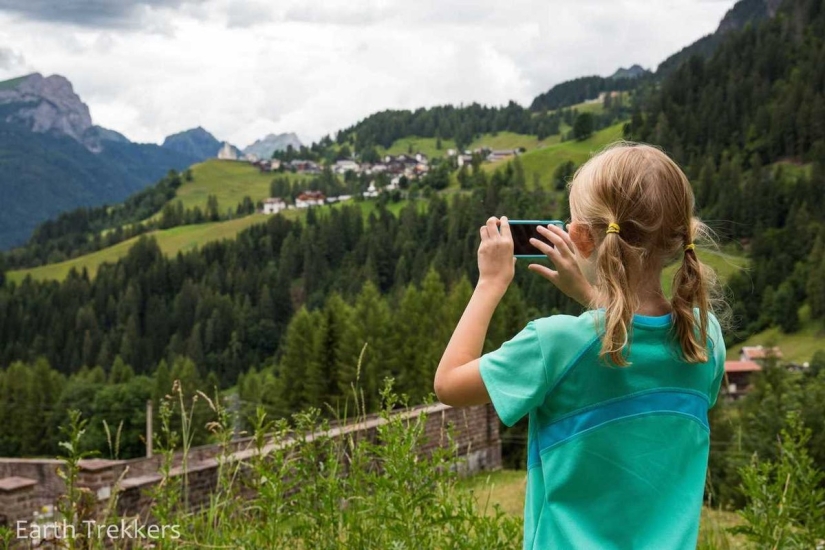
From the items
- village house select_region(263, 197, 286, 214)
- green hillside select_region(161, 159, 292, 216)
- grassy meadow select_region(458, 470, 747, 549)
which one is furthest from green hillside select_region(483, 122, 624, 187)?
grassy meadow select_region(458, 470, 747, 549)

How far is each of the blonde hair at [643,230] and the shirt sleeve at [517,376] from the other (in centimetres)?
17

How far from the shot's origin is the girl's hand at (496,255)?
1808 millimetres

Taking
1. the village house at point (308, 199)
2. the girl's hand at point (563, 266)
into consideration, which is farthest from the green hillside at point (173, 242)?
the girl's hand at point (563, 266)

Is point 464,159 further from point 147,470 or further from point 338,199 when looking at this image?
point 147,470

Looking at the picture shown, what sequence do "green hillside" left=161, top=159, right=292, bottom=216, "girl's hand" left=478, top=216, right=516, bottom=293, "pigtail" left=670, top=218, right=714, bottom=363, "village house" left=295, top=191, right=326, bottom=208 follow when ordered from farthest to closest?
"green hillside" left=161, top=159, right=292, bottom=216 → "village house" left=295, top=191, right=326, bottom=208 → "girl's hand" left=478, top=216, right=516, bottom=293 → "pigtail" left=670, top=218, right=714, bottom=363

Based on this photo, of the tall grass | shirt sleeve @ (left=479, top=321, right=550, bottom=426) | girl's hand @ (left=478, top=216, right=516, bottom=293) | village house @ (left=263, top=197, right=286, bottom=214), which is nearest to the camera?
shirt sleeve @ (left=479, top=321, right=550, bottom=426)

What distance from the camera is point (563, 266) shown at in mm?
1956

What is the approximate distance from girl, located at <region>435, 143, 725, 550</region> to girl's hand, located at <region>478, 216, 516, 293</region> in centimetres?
1

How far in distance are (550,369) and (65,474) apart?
5.88ft

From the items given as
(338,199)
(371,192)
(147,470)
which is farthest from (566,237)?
(338,199)

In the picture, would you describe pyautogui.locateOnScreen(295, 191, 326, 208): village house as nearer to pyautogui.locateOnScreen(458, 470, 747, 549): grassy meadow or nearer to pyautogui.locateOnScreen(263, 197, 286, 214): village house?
pyautogui.locateOnScreen(263, 197, 286, 214): village house

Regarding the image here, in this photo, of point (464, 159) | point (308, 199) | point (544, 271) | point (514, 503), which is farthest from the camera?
point (464, 159)

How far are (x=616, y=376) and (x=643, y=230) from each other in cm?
31

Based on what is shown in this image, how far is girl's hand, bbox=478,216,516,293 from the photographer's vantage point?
181 centimetres
